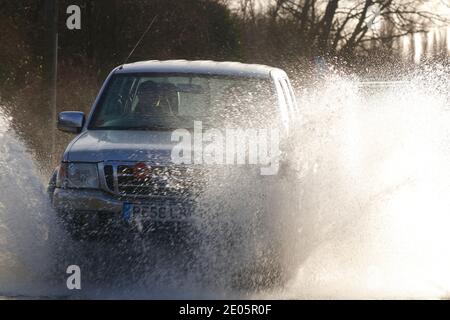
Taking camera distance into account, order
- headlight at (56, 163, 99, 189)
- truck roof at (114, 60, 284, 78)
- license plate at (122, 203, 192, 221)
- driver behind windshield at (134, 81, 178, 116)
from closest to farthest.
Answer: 1. license plate at (122, 203, 192, 221)
2. headlight at (56, 163, 99, 189)
3. driver behind windshield at (134, 81, 178, 116)
4. truck roof at (114, 60, 284, 78)

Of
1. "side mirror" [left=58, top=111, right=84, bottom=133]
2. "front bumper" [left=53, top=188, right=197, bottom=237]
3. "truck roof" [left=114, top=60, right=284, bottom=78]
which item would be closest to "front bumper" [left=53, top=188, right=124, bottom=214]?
"front bumper" [left=53, top=188, right=197, bottom=237]

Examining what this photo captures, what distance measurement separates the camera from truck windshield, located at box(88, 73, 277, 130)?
9.45m

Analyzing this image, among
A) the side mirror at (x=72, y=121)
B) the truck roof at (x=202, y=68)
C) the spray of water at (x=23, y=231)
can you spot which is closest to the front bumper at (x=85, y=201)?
the spray of water at (x=23, y=231)

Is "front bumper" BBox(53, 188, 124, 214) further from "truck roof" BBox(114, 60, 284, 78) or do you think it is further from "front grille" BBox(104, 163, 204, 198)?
"truck roof" BBox(114, 60, 284, 78)

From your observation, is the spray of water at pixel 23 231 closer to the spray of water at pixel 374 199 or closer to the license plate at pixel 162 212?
the license plate at pixel 162 212

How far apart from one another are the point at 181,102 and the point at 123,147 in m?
1.17

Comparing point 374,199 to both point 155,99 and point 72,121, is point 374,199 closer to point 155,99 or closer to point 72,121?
point 155,99

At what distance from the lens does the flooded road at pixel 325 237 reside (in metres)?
8.30

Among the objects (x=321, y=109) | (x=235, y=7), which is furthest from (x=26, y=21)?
(x=235, y=7)

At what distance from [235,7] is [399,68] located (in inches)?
Result: 272

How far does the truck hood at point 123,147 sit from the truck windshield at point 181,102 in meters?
0.30

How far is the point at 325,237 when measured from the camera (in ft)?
30.1

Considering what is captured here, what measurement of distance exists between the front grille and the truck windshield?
3.13 ft
